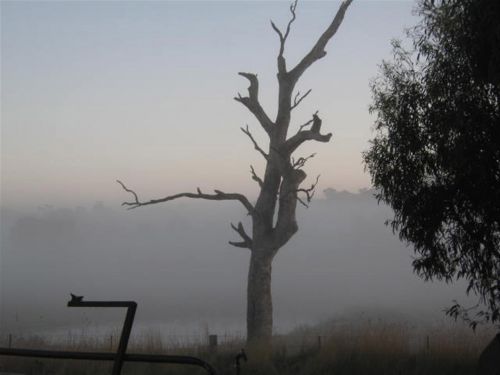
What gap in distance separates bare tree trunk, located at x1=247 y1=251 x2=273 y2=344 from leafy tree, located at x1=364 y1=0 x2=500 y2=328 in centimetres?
839

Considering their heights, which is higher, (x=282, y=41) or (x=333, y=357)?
(x=282, y=41)

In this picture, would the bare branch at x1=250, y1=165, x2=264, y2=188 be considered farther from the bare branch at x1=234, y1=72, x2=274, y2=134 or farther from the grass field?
the grass field

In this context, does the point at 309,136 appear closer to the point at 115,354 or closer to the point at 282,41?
the point at 282,41

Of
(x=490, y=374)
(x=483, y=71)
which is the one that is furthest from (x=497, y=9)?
(x=490, y=374)

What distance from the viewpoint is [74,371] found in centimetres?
1656

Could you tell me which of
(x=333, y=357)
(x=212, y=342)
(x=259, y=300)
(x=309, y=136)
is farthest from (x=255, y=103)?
(x=333, y=357)

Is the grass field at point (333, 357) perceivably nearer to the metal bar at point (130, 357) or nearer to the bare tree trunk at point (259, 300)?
the bare tree trunk at point (259, 300)

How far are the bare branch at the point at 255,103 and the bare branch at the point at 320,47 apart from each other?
144cm

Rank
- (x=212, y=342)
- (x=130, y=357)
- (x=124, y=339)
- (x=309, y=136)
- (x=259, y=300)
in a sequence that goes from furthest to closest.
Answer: (x=309, y=136) → (x=259, y=300) → (x=212, y=342) → (x=124, y=339) → (x=130, y=357)

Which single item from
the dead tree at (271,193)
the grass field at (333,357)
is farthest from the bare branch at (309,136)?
the grass field at (333,357)

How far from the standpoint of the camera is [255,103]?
79.1 ft

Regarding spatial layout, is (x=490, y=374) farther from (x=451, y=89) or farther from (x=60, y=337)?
(x=60, y=337)

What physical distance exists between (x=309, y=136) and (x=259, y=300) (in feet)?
19.5

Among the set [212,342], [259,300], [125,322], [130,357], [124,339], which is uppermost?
[259,300]
